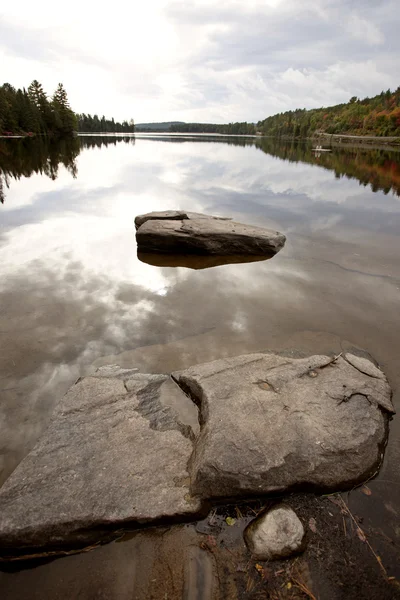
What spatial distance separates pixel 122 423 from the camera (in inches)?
112

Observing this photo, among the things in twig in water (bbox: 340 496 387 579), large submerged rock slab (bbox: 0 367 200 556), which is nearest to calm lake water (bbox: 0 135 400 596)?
twig in water (bbox: 340 496 387 579)

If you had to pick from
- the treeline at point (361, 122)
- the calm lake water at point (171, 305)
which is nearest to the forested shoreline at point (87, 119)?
the treeline at point (361, 122)

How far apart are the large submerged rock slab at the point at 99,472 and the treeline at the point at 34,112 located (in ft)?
227

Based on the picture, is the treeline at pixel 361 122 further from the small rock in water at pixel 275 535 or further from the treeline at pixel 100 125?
the small rock in water at pixel 275 535

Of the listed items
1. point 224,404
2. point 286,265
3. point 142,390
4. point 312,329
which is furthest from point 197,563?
point 286,265

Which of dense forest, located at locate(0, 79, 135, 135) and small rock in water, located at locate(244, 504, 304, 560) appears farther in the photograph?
dense forest, located at locate(0, 79, 135, 135)

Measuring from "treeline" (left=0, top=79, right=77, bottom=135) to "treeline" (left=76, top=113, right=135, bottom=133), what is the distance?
61.9 metres

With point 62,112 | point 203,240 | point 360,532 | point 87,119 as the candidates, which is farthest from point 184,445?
point 87,119

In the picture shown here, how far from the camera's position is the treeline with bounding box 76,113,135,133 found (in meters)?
134

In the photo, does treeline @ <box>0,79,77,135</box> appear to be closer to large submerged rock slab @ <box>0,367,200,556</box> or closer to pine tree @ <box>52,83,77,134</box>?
pine tree @ <box>52,83,77,134</box>

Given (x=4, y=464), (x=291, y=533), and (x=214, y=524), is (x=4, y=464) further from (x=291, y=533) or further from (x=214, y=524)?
(x=291, y=533)

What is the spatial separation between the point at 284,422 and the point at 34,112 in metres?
80.0

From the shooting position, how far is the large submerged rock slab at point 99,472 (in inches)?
81.8

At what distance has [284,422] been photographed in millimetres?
2801
